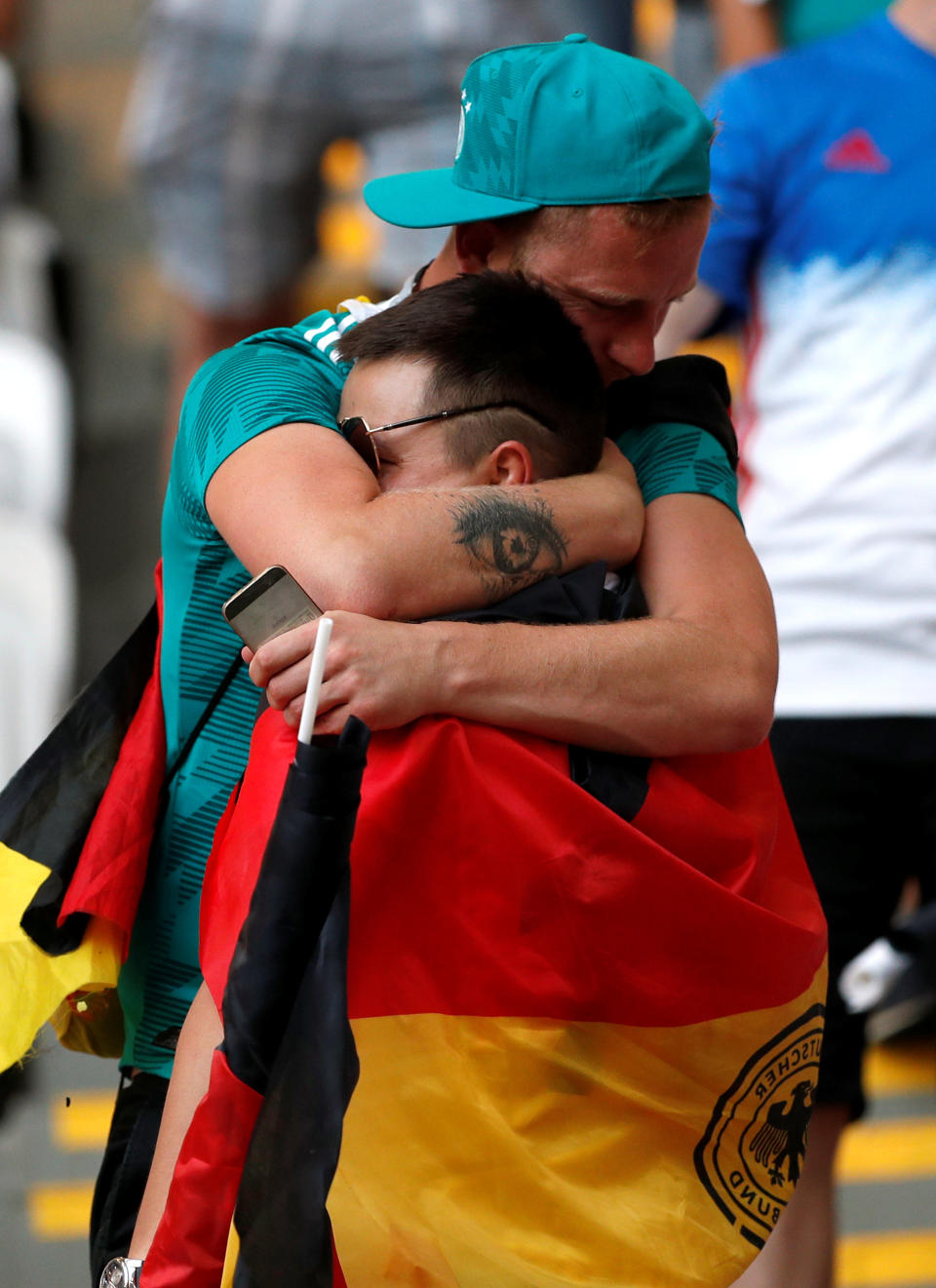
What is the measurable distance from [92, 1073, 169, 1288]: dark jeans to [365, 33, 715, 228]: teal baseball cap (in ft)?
3.18

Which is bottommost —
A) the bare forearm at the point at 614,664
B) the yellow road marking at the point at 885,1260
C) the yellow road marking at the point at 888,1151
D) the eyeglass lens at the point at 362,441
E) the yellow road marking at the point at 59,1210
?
the yellow road marking at the point at 888,1151

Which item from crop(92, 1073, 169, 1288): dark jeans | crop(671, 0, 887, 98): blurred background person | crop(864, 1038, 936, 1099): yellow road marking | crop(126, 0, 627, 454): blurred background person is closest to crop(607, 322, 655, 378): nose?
crop(92, 1073, 169, 1288): dark jeans

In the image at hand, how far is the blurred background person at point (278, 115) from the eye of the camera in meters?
4.16

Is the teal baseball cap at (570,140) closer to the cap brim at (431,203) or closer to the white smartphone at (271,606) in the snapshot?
the cap brim at (431,203)

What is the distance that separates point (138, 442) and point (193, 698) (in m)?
4.11

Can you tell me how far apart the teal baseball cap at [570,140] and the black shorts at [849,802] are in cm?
123

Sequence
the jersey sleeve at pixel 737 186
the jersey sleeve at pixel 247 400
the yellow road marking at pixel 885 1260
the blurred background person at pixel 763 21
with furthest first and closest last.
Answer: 1. the blurred background person at pixel 763 21
2. the yellow road marking at pixel 885 1260
3. the jersey sleeve at pixel 737 186
4. the jersey sleeve at pixel 247 400

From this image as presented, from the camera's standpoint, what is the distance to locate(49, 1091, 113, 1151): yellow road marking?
3.91m

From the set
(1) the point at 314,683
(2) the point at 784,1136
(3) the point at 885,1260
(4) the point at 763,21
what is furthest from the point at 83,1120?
(4) the point at 763,21

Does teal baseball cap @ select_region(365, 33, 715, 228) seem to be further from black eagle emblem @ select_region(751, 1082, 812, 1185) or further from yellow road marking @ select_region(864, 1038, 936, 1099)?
yellow road marking @ select_region(864, 1038, 936, 1099)

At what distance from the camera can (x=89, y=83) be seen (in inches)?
249

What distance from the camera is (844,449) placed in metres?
2.91

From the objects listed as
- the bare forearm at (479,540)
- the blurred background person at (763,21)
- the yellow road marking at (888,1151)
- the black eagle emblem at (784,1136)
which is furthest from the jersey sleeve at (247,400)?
the yellow road marking at (888,1151)

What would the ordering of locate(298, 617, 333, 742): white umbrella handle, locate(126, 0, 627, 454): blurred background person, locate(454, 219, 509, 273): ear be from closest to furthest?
1. locate(298, 617, 333, 742): white umbrella handle
2. locate(454, 219, 509, 273): ear
3. locate(126, 0, 627, 454): blurred background person
